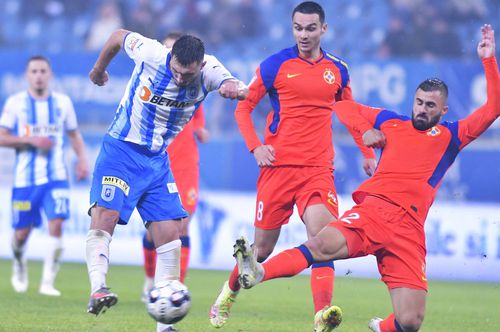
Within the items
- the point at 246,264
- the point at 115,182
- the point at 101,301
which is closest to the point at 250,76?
the point at 115,182

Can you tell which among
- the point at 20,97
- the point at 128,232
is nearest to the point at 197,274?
the point at 128,232

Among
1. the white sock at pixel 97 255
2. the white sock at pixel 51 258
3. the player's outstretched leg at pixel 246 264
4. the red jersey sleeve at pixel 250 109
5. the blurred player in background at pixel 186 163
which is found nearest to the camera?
the player's outstretched leg at pixel 246 264

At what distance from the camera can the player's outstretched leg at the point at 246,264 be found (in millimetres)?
6059

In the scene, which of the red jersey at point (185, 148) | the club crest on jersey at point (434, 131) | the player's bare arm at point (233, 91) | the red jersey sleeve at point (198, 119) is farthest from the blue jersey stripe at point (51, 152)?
the club crest on jersey at point (434, 131)

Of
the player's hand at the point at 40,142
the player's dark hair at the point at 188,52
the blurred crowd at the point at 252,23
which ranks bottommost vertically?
the player's hand at the point at 40,142

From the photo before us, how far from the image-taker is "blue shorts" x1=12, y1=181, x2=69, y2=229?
10.9m

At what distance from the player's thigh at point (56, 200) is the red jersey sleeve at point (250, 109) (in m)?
3.26

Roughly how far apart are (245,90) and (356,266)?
817 centimetres

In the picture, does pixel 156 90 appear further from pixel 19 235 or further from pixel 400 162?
pixel 19 235

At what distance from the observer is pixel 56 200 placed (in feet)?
35.7

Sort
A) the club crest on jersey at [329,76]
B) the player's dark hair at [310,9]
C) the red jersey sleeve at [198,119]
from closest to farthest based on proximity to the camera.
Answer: the player's dark hair at [310,9] → the club crest on jersey at [329,76] → the red jersey sleeve at [198,119]

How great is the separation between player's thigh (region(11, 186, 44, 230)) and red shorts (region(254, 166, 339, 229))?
12.3 ft

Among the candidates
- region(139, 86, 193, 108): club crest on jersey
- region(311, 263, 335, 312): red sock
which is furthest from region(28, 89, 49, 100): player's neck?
region(311, 263, 335, 312): red sock

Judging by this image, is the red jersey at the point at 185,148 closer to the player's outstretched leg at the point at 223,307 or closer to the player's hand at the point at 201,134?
the player's hand at the point at 201,134
